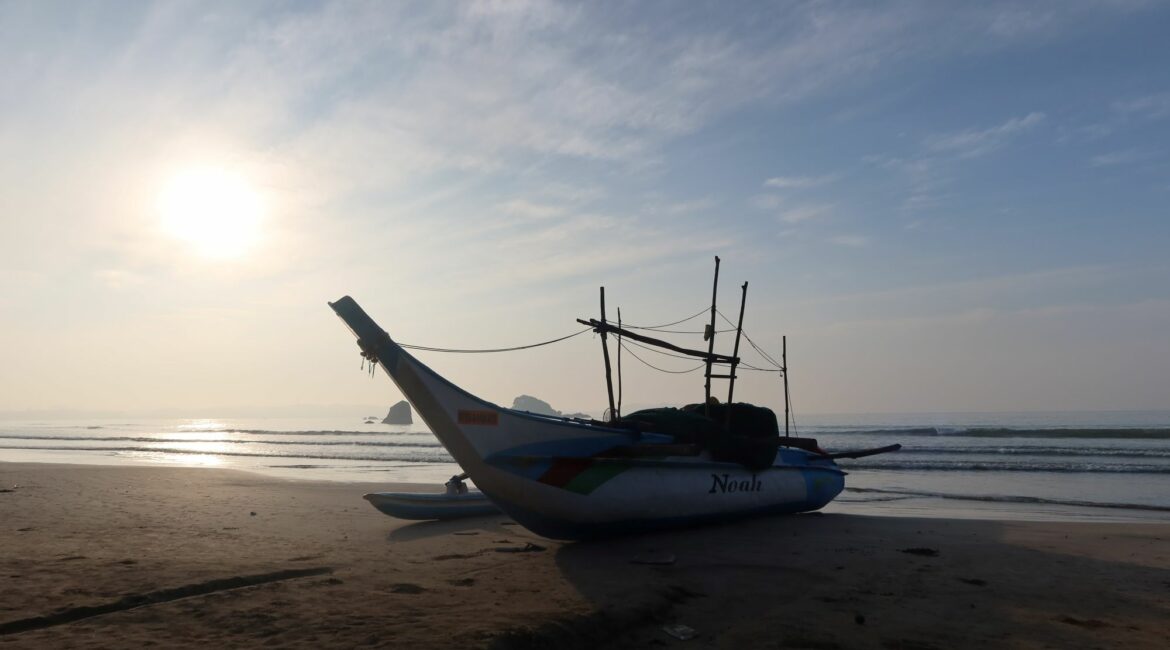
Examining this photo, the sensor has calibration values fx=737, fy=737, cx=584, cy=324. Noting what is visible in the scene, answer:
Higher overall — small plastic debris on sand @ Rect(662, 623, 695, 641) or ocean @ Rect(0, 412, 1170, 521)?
small plastic debris on sand @ Rect(662, 623, 695, 641)

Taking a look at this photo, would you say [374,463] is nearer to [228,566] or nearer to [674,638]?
[228,566]

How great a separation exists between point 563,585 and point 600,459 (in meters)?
3.18

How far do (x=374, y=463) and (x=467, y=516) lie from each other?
22809 mm

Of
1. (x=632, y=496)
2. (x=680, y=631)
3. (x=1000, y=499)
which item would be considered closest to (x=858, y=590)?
(x=680, y=631)

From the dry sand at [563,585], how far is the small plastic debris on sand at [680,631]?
77 millimetres

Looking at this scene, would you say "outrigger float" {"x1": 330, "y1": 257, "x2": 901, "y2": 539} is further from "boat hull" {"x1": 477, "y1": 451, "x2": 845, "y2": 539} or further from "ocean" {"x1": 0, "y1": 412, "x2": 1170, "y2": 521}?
"ocean" {"x1": 0, "y1": 412, "x2": 1170, "y2": 521}

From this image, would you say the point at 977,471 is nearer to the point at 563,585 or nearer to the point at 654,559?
the point at 654,559

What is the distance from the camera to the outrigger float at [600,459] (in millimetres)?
10031

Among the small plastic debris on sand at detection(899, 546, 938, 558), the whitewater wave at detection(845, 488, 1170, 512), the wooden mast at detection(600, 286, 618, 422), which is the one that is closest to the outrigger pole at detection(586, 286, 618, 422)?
the wooden mast at detection(600, 286, 618, 422)

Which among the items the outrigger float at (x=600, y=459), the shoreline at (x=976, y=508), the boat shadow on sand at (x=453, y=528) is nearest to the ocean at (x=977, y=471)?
the shoreline at (x=976, y=508)

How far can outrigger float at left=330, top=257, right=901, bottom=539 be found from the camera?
10.0 metres

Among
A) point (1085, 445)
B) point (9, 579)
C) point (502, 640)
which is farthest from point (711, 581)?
point (1085, 445)

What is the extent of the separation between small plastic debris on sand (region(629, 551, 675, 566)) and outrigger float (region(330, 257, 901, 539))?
1.22 metres

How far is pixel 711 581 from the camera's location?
8.43 metres
